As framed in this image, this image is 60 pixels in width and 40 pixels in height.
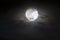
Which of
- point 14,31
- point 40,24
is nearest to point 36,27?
point 40,24

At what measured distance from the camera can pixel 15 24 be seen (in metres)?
0.52

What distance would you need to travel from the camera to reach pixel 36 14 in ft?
1.72

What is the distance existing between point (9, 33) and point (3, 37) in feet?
0.14

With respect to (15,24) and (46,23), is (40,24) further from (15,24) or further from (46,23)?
(15,24)

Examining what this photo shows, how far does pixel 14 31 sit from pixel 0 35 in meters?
0.09

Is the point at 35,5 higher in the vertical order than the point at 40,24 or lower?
higher

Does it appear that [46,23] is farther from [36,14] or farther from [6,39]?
[6,39]

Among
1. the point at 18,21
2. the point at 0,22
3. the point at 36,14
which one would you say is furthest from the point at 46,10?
the point at 0,22

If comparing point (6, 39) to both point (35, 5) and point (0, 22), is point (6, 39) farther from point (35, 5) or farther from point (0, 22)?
point (35, 5)

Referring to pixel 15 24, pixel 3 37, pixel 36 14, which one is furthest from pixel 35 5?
pixel 3 37

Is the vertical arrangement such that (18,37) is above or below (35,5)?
below

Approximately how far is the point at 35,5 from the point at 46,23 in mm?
125

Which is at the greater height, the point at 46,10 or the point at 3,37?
the point at 46,10

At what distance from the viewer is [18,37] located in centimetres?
51
